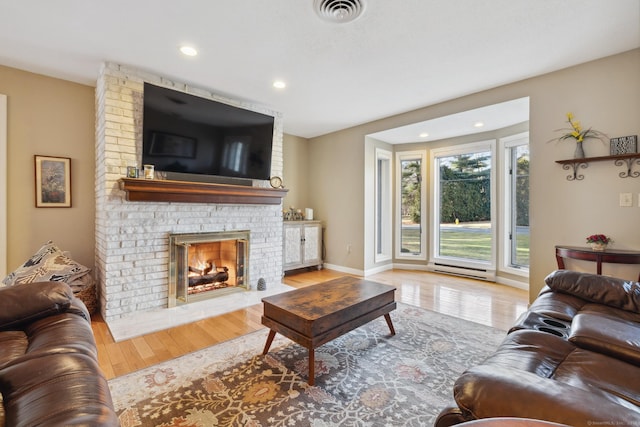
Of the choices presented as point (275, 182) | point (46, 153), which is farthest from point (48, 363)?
point (275, 182)

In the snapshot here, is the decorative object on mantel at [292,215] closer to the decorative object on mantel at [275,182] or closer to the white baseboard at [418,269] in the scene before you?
the white baseboard at [418,269]

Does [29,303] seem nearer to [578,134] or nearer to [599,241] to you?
[599,241]

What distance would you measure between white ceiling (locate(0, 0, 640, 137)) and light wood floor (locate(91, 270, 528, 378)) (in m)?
2.57

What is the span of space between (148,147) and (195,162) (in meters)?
0.49

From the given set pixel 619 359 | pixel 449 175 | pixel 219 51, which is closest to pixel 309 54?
pixel 219 51

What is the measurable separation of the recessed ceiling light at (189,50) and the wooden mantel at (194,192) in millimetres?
1258

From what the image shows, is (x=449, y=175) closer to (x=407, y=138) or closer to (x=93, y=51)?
(x=407, y=138)

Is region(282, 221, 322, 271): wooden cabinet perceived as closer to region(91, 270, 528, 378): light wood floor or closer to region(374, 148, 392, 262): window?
region(91, 270, 528, 378): light wood floor

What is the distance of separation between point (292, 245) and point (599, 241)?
3839 mm

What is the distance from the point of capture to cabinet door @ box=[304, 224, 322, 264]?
5188 mm

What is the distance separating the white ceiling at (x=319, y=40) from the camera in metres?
2.08

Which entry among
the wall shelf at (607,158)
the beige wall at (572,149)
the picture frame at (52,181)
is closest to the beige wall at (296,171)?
the beige wall at (572,149)

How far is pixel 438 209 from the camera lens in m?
5.22

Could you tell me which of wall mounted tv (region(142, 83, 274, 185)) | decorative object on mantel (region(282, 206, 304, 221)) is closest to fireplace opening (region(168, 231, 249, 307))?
wall mounted tv (region(142, 83, 274, 185))
